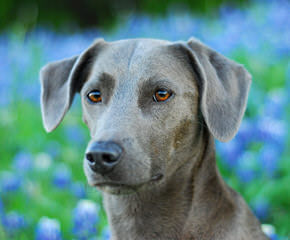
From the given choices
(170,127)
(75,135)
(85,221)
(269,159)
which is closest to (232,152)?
(269,159)

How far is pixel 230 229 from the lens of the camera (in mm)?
2793

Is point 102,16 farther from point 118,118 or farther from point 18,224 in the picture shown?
point 118,118

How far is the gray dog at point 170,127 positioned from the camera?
2721mm

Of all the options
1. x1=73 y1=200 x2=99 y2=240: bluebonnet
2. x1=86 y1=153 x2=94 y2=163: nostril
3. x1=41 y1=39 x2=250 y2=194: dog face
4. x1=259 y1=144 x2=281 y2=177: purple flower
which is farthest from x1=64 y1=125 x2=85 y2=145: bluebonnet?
x1=86 y1=153 x2=94 y2=163: nostril

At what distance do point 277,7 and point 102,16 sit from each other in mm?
4587

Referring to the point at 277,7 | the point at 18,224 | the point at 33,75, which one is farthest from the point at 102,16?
the point at 18,224

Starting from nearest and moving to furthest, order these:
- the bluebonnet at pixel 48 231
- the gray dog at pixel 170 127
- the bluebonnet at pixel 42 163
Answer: the gray dog at pixel 170 127, the bluebonnet at pixel 48 231, the bluebonnet at pixel 42 163

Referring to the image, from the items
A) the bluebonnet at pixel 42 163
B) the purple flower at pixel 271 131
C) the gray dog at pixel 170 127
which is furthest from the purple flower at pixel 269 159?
the bluebonnet at pixel 42 163

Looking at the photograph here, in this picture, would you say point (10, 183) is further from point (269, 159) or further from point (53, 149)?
point (269, 159)

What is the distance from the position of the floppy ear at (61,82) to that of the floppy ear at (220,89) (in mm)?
680

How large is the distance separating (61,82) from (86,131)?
2.67m

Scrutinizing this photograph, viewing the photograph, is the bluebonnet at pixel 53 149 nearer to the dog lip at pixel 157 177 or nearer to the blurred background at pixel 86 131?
the blurred background at pixel 86 131

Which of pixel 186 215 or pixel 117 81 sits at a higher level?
pixel 117 81

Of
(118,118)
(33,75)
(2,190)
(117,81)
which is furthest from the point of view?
(33,75)
